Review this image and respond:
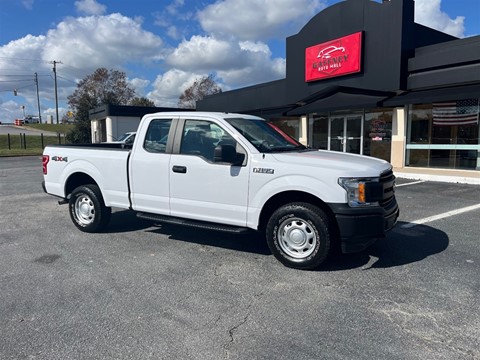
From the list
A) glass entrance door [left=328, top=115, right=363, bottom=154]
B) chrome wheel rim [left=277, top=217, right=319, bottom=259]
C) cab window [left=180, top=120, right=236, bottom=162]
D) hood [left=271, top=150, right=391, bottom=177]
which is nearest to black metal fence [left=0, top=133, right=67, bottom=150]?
glass entrance door [left=328, top=115, right=363, bottom=154]

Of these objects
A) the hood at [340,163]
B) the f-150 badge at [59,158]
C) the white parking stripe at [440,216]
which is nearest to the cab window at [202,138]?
the hood at [340,163]

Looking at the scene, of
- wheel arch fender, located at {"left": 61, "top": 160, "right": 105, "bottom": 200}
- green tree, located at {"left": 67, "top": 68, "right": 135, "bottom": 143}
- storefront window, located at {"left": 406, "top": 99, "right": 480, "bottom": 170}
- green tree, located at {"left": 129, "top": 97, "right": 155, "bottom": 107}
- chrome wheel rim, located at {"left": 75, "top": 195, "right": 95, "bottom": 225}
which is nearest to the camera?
wheel arch fender, located at {"left": 61, "top": 160, "right": 105, "bottom": 200}

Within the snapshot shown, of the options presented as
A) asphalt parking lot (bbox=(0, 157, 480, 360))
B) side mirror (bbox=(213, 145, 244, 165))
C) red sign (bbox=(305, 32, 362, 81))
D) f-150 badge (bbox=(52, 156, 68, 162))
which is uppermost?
red sign (bbox=(305, 32, 362, 81))

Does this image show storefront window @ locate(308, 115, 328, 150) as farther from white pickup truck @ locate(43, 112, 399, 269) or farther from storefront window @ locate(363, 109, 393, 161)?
white pickup truck @ locate(43, 112, 399, 269)

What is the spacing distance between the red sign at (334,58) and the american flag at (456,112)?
3.38 m

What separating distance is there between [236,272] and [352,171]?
1819mm

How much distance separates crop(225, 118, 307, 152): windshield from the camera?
5.22 m

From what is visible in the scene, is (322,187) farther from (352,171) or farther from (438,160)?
(438,160)

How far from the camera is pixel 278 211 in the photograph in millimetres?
4754

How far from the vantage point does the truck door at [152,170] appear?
5.58 metres

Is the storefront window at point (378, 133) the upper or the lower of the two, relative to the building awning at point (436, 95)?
lower

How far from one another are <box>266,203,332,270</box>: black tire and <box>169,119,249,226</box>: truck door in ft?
1.61

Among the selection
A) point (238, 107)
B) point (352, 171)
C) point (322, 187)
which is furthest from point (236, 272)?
point (238, 107)

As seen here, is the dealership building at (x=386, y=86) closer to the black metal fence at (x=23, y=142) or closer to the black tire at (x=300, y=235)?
the black tire at (x=300, y=235)
